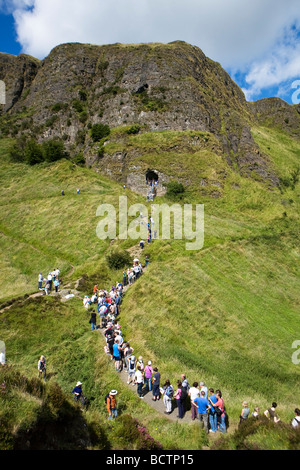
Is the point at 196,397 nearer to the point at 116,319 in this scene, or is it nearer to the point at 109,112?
the point at 116,319

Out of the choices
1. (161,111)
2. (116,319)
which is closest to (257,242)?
(116,319)

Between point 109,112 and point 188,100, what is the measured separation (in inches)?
864

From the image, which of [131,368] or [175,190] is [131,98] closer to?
[175,190]

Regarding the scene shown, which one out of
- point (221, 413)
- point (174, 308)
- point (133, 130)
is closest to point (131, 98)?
point (133, 130)

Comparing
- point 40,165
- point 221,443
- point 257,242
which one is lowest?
point 221,443

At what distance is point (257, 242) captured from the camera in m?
37.2

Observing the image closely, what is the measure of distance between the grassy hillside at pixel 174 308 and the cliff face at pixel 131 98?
84.0 feet

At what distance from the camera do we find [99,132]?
71.9 meters

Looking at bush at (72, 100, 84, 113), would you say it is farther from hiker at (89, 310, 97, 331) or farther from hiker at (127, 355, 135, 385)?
hiker at (127, 355, 135, 385)

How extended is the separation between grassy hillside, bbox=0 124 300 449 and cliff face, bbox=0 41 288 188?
84.0 feet

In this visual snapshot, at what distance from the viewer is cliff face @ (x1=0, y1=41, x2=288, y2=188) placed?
71562 millimetres

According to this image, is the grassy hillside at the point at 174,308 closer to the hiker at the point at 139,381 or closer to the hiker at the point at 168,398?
the hiker at the point at 139,381

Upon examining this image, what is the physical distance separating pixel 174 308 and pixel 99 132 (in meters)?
61.2
